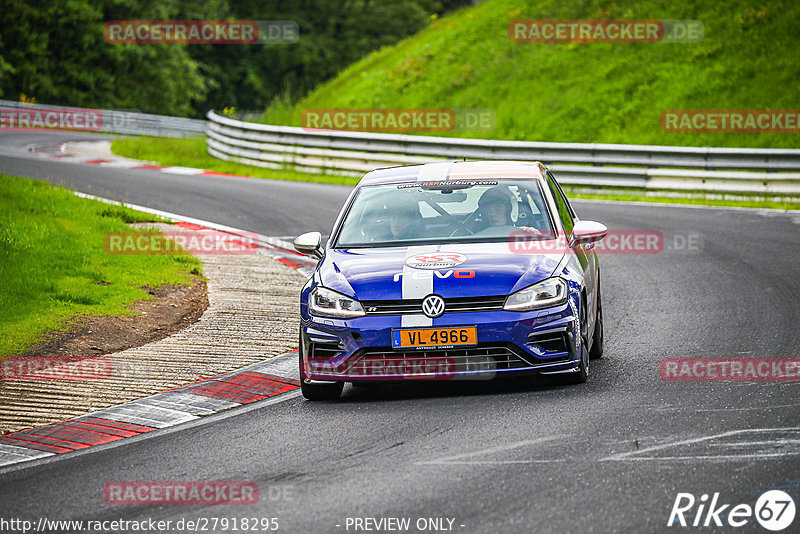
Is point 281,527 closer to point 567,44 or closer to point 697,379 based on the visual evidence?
point 697,379

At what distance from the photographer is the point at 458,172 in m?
9.48

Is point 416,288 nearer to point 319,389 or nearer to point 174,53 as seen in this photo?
point 319,389

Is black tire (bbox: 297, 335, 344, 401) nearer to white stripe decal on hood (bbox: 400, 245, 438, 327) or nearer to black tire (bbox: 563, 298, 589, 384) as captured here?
white stripe decal on hood (bbox: 400, 245, 438, 327)

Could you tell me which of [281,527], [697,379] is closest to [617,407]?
[697,379]

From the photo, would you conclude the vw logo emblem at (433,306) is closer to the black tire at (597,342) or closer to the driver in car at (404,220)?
the driver in car at (404,220)

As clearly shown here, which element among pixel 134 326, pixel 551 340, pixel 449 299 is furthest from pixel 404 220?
pixel 134 326

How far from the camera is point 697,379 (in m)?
8.22

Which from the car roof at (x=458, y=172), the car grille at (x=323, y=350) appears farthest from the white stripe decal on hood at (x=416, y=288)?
the car roof at (x=458, y=172)

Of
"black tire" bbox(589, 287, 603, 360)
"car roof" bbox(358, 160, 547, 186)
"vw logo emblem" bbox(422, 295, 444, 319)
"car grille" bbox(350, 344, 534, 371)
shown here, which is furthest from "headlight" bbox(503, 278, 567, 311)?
"car roof" bbox(358, 160, 547, 186)

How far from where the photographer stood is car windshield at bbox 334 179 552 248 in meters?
8.70

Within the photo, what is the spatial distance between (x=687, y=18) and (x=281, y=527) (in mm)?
26539

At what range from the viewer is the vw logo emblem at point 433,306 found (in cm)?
764

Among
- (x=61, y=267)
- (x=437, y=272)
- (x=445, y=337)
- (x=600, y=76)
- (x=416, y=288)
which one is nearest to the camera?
(x=445, y=337)

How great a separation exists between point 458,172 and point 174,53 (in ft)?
166
